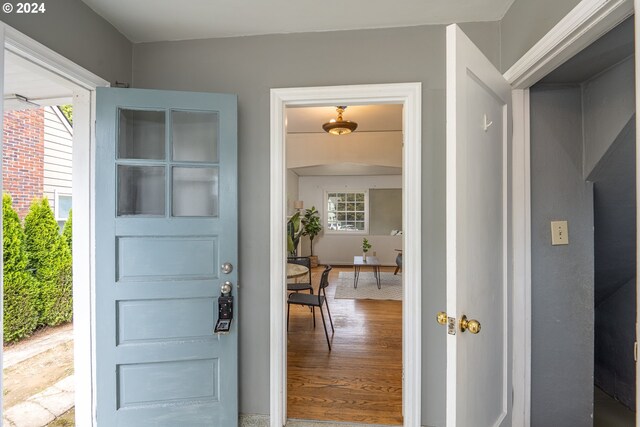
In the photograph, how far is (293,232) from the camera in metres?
6.68

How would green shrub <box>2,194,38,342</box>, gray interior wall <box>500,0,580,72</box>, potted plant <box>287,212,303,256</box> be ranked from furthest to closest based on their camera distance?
potted plant <box>287,212,303,256</box> → green shrub <box>2,194,38,342</box> → gray interior wall <box>500,0,580,72</box>

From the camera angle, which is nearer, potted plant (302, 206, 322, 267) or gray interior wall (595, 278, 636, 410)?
gray interior wall (595, 278, 636, 410)

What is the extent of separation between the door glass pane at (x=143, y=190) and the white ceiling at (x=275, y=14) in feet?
2.78

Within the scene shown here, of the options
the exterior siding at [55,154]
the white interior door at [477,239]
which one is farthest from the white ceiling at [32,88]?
the exterior siding at [55,154]

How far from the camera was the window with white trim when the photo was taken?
25.9 feet

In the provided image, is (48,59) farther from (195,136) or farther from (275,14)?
(275,14)

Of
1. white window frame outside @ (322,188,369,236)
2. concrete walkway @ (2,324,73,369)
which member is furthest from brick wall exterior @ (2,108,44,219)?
white window frame outside @ (322,188,369,236)

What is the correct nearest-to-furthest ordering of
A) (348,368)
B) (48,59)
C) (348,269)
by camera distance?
1. (48,59)
2. (348,368)
3. (348,269)

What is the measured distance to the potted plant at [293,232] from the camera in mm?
6605

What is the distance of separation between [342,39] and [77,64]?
1431 millimetres

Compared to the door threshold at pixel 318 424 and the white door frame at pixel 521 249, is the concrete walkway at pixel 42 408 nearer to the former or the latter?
the door threshold at pixel 318 424

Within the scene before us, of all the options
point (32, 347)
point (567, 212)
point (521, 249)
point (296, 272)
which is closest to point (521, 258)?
point (521, 249)

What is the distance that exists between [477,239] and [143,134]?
1.84 m

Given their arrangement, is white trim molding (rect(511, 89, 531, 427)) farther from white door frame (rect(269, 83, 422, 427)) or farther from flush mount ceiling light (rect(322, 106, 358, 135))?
flush mount ceiling light (rect(322, 106, 358, 135))
